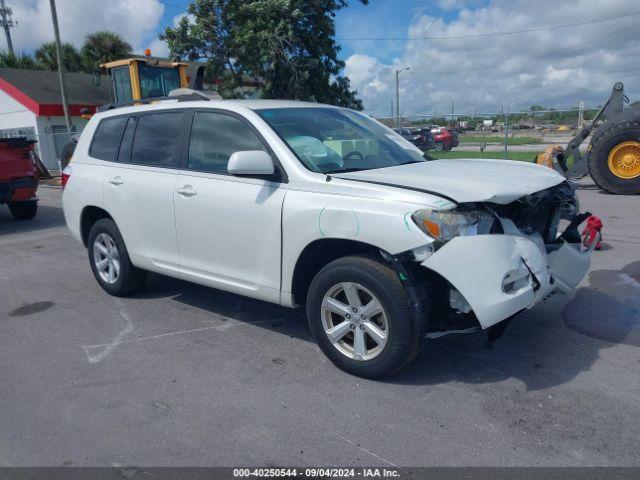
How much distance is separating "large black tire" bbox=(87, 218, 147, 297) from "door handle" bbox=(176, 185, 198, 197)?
1.15 meters

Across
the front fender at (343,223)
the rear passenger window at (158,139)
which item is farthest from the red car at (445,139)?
the front fender at (343,223)

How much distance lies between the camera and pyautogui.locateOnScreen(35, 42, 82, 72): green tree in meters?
36.2

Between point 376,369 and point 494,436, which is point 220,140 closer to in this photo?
point 376,369

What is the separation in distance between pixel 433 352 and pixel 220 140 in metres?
2.35

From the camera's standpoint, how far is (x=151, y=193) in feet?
16.2

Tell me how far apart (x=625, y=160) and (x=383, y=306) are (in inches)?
370

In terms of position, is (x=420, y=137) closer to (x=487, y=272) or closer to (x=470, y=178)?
(x=470, y=178)

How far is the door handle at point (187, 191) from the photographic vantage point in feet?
14.9

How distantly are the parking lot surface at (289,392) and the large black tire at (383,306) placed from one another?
5.4 inches

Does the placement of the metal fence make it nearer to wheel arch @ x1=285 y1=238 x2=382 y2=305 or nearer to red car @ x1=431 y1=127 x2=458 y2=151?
red car @ x1=431 y1=127 x2=458 y2=151

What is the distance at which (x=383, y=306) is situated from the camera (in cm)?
349

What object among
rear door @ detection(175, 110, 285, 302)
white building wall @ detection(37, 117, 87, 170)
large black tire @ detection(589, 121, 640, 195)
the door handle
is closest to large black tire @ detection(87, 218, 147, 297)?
rear door @ detection(175, 110, 285, 302)

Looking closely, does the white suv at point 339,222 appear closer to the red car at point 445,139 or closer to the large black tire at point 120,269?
the large black tire at point 120,269

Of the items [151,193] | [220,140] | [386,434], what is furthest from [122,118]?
[386,434]
